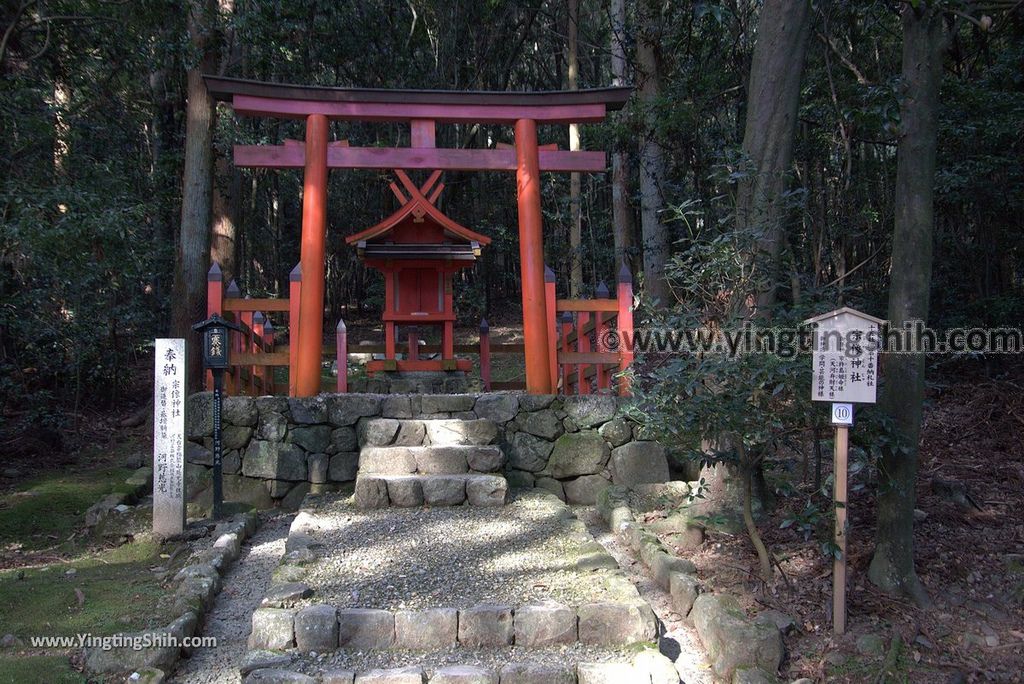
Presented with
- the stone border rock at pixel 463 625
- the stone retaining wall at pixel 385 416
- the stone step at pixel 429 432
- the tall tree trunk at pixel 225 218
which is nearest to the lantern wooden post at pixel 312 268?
the stone retaining wall at pixel 385 416

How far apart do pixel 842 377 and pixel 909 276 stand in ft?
3.44

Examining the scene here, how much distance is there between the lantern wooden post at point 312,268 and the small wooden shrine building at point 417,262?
1.39 meters

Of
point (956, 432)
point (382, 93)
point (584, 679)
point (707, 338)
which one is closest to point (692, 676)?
point (584, 679)

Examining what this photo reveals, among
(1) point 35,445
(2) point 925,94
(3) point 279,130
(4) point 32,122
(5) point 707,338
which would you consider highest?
(3) point 279,130

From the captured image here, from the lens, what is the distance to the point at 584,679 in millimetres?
3365

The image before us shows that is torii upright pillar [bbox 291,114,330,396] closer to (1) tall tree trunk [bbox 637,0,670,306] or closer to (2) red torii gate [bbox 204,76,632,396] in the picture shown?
(2) red torii gate [bbox 204,76,632,396]

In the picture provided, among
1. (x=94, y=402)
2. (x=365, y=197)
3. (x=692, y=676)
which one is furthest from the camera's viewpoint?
(x=365, y=197)

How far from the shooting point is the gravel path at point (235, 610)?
11.7ft

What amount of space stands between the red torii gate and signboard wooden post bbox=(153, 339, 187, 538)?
3.95ft

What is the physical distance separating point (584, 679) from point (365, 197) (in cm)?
1841

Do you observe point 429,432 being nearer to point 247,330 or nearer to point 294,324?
point 294,324

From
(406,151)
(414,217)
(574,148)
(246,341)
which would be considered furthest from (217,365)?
(574,148)

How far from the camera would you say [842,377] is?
3.86 meters

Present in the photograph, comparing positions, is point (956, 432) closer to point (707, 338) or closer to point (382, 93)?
point (707, 338)
